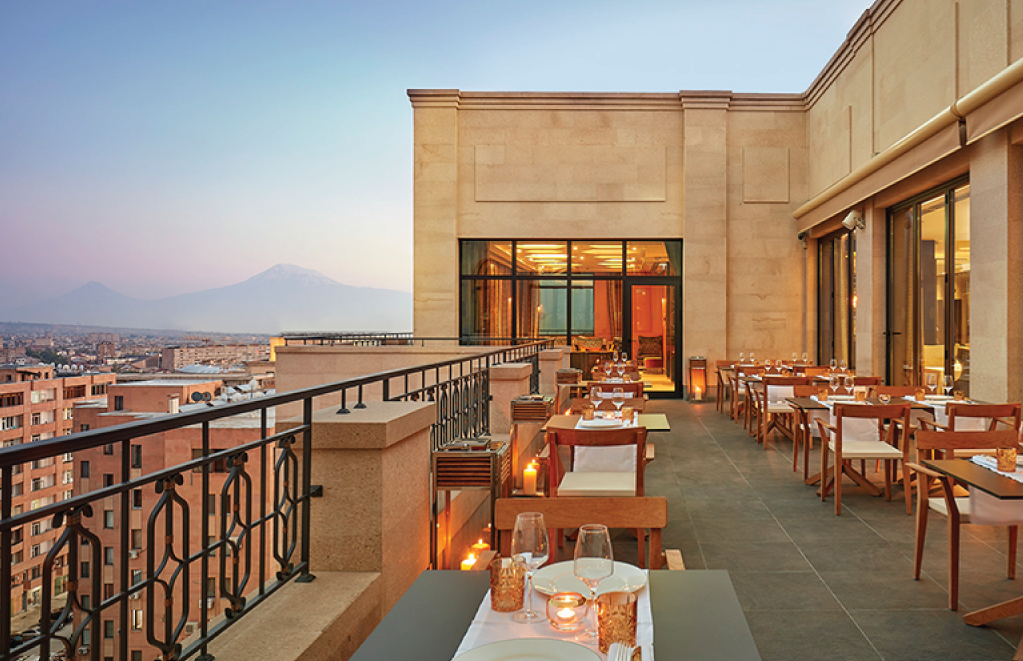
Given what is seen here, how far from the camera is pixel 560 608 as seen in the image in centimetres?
139

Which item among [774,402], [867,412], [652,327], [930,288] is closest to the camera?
[867,412]

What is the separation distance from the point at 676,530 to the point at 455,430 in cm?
211

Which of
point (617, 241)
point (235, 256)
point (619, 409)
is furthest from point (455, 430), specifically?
point (235, 256)

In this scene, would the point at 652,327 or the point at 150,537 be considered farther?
the point at 652,327

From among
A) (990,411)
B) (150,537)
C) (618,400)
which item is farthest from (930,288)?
(150,537)

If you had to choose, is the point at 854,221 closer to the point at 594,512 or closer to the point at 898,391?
the point at 898,391

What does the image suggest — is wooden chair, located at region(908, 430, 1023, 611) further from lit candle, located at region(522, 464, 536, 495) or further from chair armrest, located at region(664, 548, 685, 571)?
lit candle, located at region(522, 464, 536, 495)

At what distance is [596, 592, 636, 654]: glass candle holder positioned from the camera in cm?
123

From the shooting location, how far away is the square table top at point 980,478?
276 cm

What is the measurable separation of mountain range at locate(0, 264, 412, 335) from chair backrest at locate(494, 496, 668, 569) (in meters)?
59.0

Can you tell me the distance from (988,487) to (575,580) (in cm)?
244

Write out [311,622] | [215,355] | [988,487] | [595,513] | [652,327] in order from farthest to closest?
[215,355] → [652,327] → [988,487] → [595,513] → [311,622]

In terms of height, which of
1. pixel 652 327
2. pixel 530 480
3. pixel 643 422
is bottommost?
pixel 530 480

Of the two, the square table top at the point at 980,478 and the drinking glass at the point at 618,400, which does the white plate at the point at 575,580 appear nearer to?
the square table top at the point at 980,478
